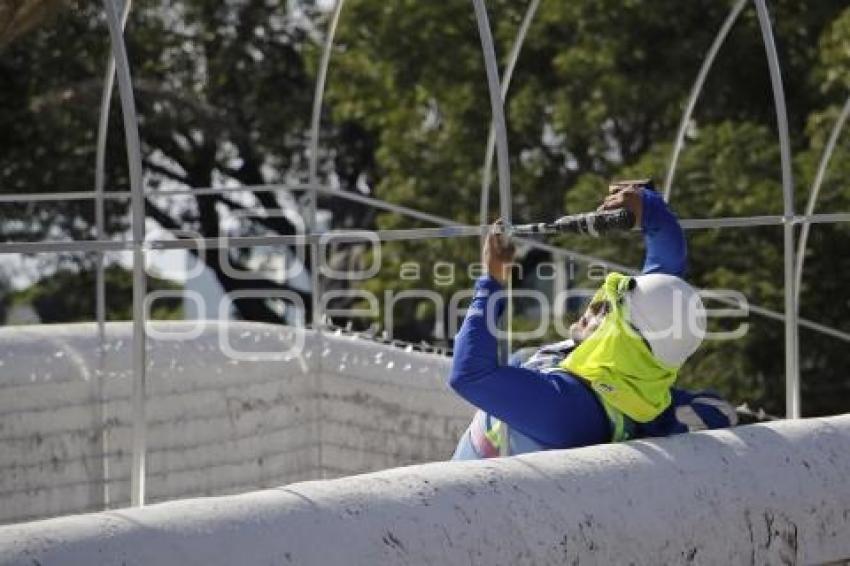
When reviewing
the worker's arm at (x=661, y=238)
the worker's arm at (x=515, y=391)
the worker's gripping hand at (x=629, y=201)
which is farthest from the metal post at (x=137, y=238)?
the worker's arm at (x=661, y=238)

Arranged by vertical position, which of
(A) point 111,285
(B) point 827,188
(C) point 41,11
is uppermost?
(C) point 41,11

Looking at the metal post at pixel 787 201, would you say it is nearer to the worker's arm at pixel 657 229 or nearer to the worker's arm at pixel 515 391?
the worker's arm at pixel 657 229

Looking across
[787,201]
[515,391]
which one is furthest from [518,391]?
[787,201]

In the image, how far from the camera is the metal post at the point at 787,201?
18.3ft

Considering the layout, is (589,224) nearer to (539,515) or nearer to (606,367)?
(606,367)

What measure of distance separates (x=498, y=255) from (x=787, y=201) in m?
1.49

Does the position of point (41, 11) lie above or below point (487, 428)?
above

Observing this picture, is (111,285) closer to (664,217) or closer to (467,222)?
(467,222)

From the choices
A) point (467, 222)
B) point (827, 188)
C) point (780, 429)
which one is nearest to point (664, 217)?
point (780, 429)

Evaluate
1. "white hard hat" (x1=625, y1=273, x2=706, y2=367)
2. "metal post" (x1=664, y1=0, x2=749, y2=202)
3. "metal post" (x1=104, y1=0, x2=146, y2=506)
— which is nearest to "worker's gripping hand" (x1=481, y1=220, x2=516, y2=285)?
"white hard hat" (x1=625, y1=273, x2=706, y2=367)

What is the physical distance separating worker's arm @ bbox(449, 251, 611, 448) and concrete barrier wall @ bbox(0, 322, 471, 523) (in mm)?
3133

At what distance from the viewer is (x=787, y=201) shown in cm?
556

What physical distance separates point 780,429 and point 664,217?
27.8 inches

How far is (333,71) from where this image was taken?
698 inches
